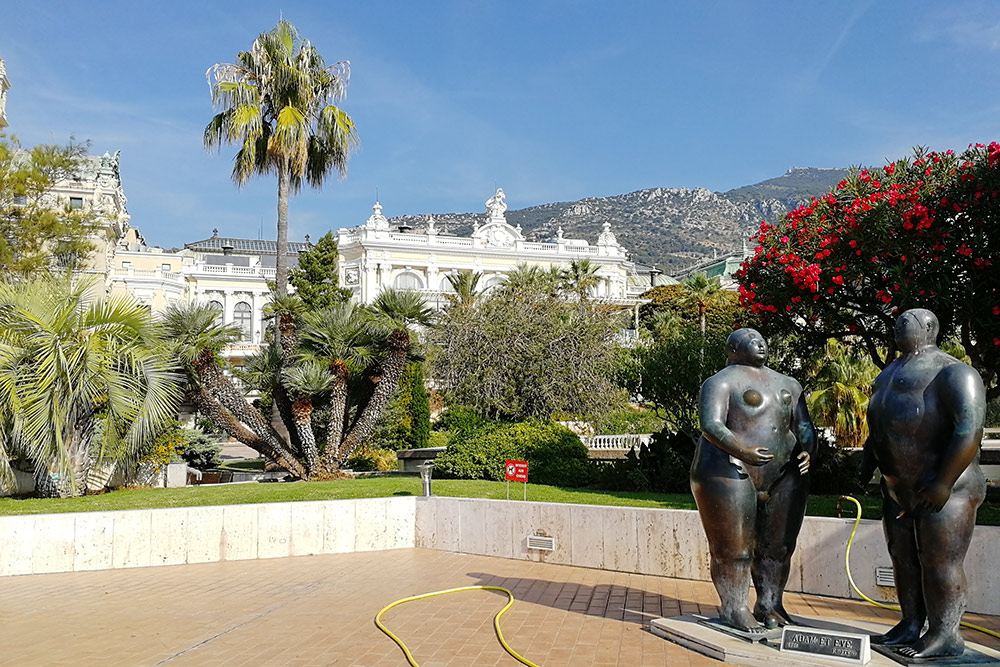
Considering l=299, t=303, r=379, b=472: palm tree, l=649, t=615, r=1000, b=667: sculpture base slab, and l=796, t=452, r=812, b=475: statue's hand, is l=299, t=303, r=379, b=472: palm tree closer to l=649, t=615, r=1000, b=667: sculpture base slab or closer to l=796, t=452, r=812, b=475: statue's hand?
l=649, t=615, r=1000, b=667: sculpture base slab

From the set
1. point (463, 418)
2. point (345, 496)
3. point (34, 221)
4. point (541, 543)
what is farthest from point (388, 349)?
point (34, 221)

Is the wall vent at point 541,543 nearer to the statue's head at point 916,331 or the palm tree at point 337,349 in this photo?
the statue's head at point 916,331

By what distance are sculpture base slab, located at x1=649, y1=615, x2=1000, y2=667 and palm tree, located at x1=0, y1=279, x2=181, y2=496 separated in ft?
32.1

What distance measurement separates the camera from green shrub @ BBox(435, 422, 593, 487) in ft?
48.7

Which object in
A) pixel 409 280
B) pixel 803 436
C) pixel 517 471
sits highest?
pixel 409 280

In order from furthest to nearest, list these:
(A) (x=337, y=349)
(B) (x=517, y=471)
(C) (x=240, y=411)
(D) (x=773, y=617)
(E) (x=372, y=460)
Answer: (E) (x=372, y=460), (A) (x=337, y=349), (C) (x=240, y=411), (B) (x=517, y=471), (D) (x=773, y=617)

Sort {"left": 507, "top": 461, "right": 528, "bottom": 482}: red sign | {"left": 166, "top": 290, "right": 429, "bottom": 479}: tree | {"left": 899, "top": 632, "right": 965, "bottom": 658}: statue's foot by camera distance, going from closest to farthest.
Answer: {"left": 899, "top": 632, "right": 965, "bottom": 658}: statue's foot → {"left": 507, "top": 461, "right": 528, "bottom": 482}: red sign → {"left": 166, "top": 290, "right": 429, "bottom": 479}: tree

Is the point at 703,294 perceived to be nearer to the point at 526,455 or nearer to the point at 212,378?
the point at 526,455

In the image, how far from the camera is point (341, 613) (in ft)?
24.6

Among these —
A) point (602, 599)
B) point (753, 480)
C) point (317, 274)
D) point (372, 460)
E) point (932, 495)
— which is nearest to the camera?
point (932, 495)

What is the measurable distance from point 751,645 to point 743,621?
0.23 meters

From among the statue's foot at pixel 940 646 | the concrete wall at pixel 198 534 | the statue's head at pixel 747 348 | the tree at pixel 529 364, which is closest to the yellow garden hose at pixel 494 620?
the statue's foot at pixel 940 646

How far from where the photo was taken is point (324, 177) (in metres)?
20.6

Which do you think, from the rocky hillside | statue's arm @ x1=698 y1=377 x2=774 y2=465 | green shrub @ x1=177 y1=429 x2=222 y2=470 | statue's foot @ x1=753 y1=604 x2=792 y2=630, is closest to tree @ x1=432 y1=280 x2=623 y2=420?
green shrub @ x1=177 y1=429 x2=222 y2=470
